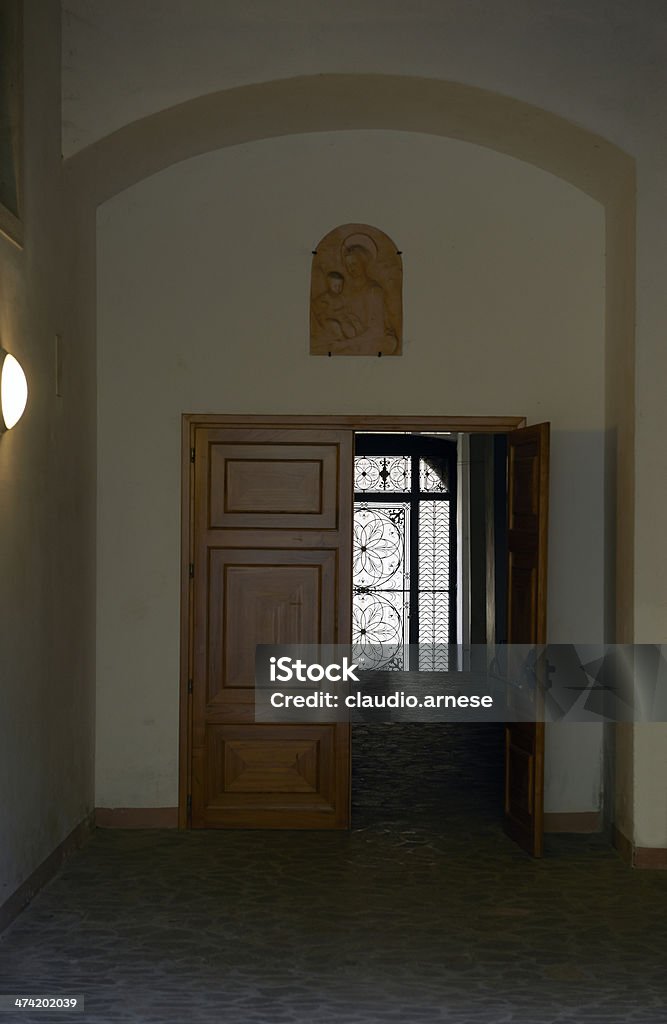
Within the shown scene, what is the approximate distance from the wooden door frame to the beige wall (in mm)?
557

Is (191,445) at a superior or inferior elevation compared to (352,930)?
superior

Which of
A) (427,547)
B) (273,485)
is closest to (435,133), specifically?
(273,485)

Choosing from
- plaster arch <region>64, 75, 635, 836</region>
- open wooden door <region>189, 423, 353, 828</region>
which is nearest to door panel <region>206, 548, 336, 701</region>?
→ open wooden door <region>189, 423, 353, 828</region>

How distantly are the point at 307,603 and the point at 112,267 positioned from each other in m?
2.31

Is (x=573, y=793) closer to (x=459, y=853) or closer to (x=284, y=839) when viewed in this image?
(x=459, y=853)

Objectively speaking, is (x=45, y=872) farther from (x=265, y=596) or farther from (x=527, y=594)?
(x=527, y=594)

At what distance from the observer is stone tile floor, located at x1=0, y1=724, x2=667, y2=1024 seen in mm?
4430

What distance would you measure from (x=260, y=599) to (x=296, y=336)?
1.59m

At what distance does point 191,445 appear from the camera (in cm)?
717

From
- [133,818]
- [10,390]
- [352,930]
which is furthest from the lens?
[133,818]

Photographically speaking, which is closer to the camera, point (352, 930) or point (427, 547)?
point (352, 930)

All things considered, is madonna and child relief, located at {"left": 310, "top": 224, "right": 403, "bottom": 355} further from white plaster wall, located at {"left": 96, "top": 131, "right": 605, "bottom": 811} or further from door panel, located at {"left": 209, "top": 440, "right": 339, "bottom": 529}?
door panel, located at {"left": 209, "top": 440, "right": 339, "bottom": 529}

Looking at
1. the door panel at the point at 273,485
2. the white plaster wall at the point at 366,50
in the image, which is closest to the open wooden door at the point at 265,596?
the door panel at the point at 273,485

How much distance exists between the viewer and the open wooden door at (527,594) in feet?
21.5
